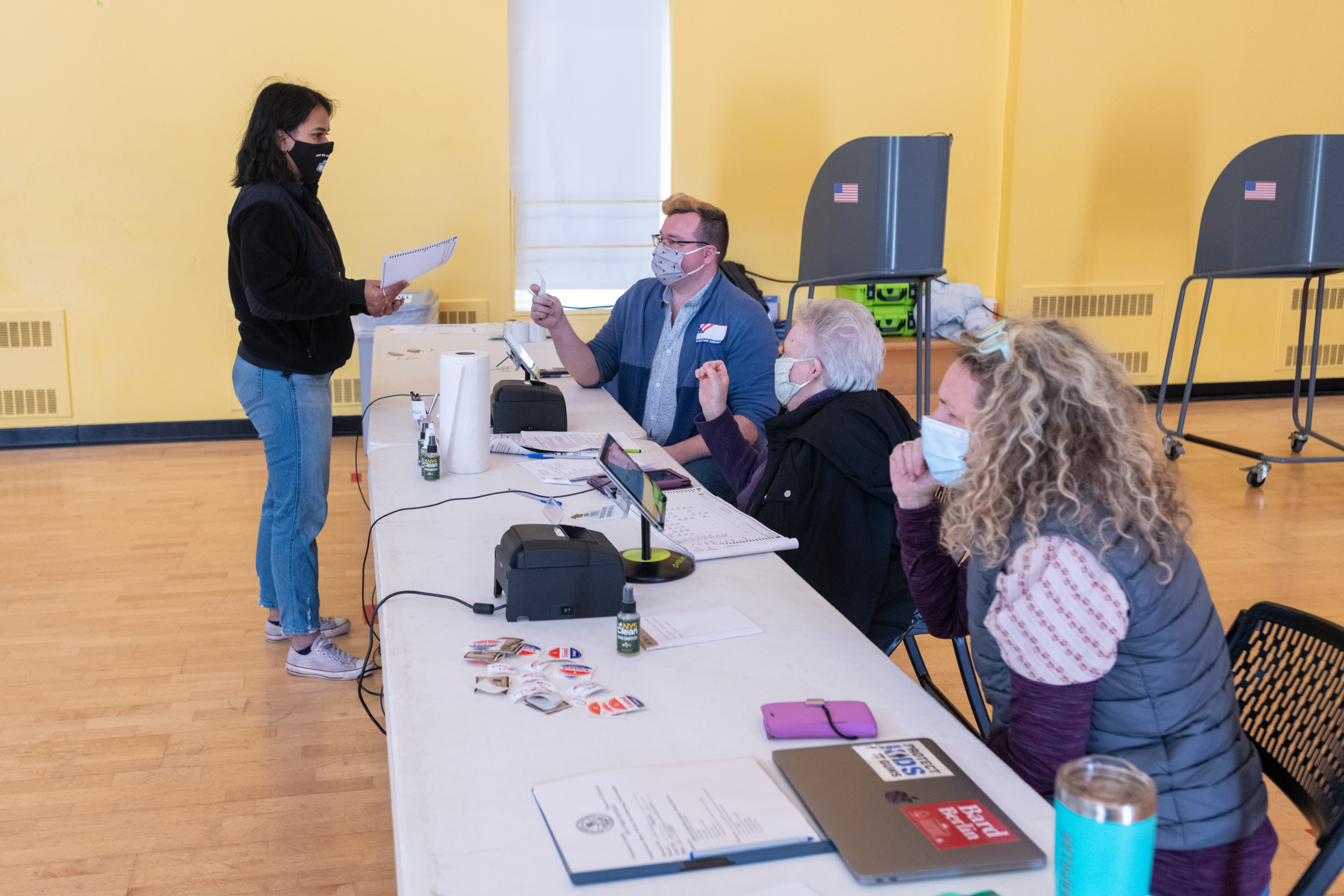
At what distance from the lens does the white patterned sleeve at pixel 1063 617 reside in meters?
1.24

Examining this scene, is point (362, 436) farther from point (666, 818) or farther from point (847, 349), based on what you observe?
point (666, 818)

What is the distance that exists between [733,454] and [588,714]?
4.30ft

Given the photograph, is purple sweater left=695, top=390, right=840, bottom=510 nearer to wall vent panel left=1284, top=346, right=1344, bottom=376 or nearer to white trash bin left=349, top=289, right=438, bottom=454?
white trash bin left=349, top=289, right=438, bottom=454

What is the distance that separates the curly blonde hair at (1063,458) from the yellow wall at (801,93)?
4.84 m

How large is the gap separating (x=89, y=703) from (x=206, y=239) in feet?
11.1

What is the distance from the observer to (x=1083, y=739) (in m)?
1.29

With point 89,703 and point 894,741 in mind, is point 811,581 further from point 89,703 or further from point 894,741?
point 89,703

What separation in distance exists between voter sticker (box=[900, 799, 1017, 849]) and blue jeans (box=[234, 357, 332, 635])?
2.14 metres

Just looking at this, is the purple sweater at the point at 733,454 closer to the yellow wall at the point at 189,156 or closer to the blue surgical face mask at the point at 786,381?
the blue surgical face mask at the point at 786,381

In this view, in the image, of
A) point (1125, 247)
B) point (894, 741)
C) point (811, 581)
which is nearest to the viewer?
point (894, 741)

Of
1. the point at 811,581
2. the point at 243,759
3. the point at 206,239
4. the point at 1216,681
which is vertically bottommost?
the point at 243,759

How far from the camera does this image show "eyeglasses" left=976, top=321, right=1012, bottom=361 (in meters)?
1.39

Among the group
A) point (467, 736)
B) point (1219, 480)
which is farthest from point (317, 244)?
point (1219, 480)

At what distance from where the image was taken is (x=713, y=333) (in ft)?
10.0
